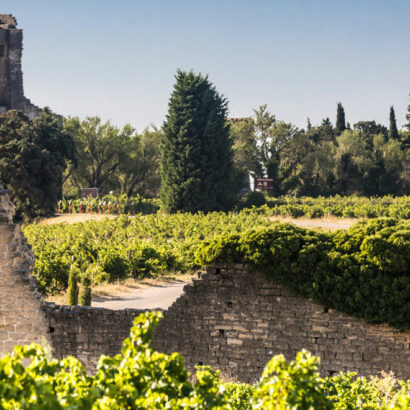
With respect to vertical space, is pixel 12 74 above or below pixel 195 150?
above

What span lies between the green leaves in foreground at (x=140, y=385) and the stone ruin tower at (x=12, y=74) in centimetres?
5506

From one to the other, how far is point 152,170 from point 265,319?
46610 millimetres

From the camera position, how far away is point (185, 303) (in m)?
11.8

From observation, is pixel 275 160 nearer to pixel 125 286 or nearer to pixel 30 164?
pixel 30 164

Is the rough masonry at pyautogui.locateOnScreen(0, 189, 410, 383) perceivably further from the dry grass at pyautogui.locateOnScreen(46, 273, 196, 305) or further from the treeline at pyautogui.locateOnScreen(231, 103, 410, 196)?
the treeline at pyautogui.locateOnScreen(231, 103, 410, 196)

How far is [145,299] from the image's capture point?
18.1 meters

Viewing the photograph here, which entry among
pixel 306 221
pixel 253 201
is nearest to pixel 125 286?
pixel 306 221

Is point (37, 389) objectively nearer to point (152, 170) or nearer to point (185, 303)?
point (185, 303)

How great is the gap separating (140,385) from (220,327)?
7306mm

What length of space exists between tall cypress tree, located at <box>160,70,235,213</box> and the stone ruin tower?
21175 mm

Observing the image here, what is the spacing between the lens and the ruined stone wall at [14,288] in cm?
1127

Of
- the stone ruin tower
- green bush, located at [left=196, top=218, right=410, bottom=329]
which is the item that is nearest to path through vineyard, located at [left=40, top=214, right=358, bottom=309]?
green bush, located at [left=196, top=218, right=410, bottom=329]

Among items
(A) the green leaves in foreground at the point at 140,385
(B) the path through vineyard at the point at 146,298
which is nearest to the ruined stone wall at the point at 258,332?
(B) the path through vineyard at the point at 146,298

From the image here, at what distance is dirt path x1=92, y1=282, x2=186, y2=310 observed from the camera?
16938 millimetres
